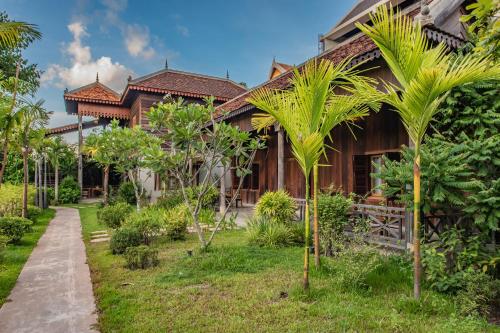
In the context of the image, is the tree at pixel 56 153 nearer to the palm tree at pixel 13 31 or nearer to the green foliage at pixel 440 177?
the palm tree at pixel 13 31

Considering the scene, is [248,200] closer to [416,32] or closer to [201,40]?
[201,40]

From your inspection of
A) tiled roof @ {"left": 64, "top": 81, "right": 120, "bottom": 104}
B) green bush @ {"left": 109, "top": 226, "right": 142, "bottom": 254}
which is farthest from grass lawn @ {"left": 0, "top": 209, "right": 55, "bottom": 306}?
tiled roof @ {"left": 64, "top": 81, "right": 120, "bottom": 104}

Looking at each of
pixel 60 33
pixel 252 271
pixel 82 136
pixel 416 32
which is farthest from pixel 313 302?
pixel 82 136

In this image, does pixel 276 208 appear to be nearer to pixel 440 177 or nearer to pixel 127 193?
pixel 440 177

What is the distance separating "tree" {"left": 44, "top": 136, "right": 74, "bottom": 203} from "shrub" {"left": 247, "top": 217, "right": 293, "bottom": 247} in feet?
41.9

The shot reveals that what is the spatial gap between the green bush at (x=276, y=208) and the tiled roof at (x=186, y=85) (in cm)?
1294

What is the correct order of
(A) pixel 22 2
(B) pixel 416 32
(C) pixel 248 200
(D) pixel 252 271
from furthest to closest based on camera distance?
(C) pixel 248 200
(A) pixel 22 2
(D) pixel 252 271
(B) pixel 416 32

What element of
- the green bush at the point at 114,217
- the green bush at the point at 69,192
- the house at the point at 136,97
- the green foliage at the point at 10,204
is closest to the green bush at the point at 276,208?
the green bush at the point at 114,217

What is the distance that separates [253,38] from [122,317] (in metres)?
13.8

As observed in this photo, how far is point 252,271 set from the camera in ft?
16.7

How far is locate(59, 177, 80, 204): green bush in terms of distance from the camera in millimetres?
18750

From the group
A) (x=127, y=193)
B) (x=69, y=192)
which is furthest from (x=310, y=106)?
(x=69, y=192)

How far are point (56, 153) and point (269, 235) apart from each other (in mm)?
16319

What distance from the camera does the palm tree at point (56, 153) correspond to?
17334 mm
